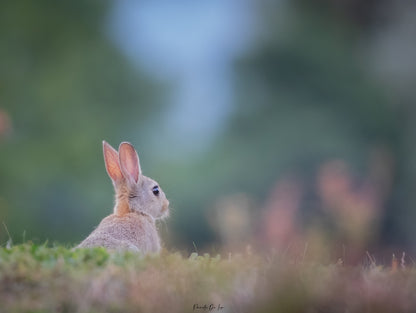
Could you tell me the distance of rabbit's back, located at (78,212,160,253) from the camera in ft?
27.3

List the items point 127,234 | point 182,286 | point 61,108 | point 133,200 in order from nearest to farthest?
1. point 182,286
2. point 127,234
3. point 133,200
4. point 61,108

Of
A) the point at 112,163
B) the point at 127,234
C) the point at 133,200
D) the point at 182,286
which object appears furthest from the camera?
the point at 112,163

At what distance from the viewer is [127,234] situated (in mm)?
8828

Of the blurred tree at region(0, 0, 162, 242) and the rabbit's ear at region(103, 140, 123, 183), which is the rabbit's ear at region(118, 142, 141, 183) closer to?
the rabbit's ear at region(103, 140, 123, 183)

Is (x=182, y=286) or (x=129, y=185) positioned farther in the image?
(x=129, y=185)

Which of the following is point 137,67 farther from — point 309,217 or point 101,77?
point 309,217

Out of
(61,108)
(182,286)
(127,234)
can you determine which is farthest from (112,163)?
(61,108)

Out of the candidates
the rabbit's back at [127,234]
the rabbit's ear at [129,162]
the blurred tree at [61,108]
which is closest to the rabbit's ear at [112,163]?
the rabbit's ear at [129,162]

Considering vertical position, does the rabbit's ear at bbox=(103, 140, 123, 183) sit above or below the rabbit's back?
above

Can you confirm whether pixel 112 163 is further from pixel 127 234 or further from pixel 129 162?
pixel 127 234

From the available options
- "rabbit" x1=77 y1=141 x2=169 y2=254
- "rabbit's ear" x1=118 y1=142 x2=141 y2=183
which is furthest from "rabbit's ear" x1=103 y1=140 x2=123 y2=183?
"rabbit's ear" x1=118 y1=142 x2=141 y2=183

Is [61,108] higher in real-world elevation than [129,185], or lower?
lower

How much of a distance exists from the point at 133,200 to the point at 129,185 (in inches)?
7.5

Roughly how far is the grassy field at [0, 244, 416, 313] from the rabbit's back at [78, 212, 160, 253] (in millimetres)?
1495
